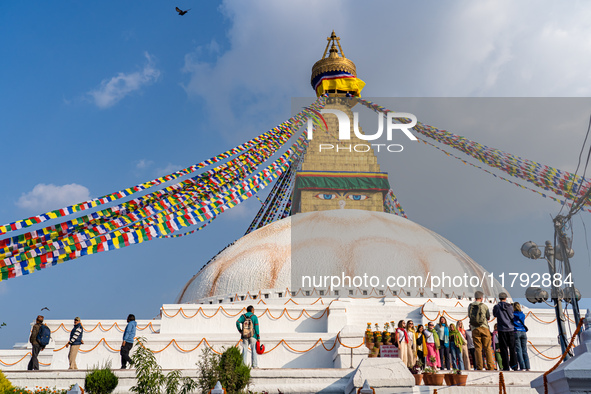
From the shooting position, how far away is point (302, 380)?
7254 mm

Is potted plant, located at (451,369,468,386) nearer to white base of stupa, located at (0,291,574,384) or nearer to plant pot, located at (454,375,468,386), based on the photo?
plant pot, located at (454,375,468,386)

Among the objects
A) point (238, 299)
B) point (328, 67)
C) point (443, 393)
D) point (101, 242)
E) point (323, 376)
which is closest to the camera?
point (443, 393)

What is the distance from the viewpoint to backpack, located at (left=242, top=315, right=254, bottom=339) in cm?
795

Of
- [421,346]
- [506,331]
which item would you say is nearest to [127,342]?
[421,346]

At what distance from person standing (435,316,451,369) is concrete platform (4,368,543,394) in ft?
5.15

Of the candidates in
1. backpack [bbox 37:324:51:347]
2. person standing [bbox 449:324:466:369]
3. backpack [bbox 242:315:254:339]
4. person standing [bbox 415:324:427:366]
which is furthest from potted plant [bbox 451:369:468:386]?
backpack [bbox 37:324:51:347]

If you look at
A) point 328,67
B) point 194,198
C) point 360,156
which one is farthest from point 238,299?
point 328,67

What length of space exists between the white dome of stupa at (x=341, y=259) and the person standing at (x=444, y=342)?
5277 mm

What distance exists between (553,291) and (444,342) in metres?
2.28

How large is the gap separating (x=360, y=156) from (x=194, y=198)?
11.4 metres

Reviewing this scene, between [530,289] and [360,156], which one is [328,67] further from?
[530,289]

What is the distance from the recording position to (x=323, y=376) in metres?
7.37

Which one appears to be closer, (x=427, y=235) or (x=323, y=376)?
(x=323, y=376)

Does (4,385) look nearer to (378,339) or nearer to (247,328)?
(247,328)
